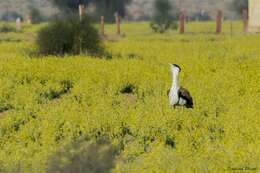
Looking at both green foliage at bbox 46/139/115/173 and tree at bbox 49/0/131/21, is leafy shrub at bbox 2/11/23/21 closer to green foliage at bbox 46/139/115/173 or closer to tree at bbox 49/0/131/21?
tree at bbox 49/0/131/21

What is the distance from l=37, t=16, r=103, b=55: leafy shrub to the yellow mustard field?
1851mm

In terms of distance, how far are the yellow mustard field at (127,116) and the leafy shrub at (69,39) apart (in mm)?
1851

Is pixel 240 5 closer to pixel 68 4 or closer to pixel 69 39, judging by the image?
pixel 68 4

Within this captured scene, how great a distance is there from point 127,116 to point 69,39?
9675 millimetres

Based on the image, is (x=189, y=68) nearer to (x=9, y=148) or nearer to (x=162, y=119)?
(x=162, y=119)

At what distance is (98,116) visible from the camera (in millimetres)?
11484

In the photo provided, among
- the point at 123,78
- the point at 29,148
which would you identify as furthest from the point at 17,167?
the point at 123,78

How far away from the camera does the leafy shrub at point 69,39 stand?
20656 mm

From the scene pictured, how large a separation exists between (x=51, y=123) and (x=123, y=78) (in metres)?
3.96

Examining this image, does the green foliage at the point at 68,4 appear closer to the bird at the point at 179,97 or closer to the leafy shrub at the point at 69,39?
the leafy shrub at the point at 69,39

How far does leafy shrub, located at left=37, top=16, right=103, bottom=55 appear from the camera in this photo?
2066cm

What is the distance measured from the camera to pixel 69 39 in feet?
68.0

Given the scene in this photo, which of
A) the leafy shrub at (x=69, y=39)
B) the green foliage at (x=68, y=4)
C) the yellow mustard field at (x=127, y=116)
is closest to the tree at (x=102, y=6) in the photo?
the green foliage at (x=68, y=4)

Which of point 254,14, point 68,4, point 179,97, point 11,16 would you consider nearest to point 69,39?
point 179,97
